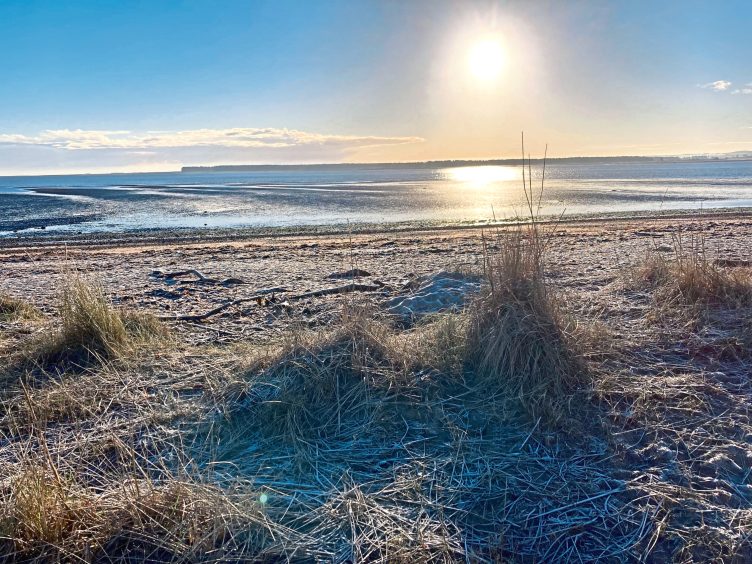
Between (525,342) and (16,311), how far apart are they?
18.9 ft

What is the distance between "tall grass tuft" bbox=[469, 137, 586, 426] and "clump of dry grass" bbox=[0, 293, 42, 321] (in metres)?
5.11

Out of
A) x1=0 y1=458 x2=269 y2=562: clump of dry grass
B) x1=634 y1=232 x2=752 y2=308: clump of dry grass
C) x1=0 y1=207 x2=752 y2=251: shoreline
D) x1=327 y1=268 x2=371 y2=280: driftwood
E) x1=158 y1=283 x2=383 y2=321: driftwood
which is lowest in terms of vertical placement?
x1=0 y1=458 x2=269 y2=562: clump of dry grass

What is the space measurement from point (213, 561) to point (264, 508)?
1.11 ft

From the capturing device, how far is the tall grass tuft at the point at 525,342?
329cm

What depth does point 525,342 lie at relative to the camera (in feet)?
11.8

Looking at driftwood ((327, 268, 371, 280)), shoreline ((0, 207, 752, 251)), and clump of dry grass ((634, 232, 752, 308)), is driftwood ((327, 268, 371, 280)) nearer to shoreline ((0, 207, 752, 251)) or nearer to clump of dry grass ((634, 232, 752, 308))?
clump of dry grass ((634, 232, 752, 308))

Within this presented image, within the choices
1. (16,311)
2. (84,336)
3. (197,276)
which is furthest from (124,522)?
(197,276)

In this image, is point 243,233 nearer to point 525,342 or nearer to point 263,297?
point 263,297

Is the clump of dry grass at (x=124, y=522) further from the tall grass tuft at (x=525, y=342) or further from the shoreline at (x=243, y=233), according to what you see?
the shoreline at (x=243, y=233)

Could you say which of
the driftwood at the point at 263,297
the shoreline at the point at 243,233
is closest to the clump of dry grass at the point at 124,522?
the driftwood at the point at 263,297

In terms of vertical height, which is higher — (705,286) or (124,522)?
(705,286)

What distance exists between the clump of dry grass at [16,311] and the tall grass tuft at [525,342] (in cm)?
511

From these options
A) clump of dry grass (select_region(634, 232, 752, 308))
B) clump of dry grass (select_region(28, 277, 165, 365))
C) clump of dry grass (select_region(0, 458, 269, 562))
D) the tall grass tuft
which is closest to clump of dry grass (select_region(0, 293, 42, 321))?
clump of dry grass (select_region(28, 277, 165, 365))

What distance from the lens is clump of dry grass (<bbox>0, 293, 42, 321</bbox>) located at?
566 cm
